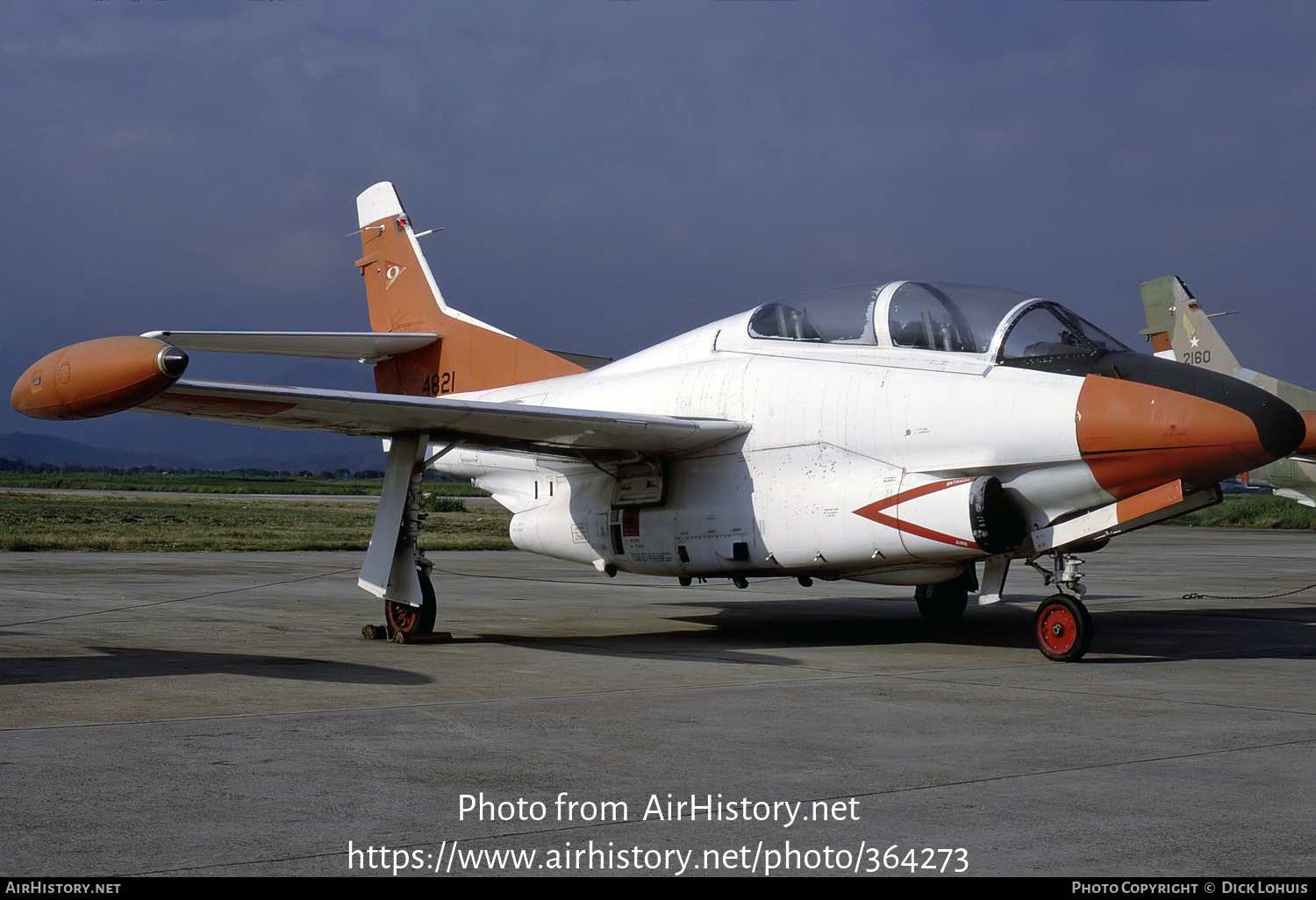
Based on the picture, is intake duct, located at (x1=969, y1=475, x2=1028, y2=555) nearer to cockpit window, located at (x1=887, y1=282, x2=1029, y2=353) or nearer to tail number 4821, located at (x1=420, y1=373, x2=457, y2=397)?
cockpit window, located at (x1=887, y1=282, x2=1029, y2=353)

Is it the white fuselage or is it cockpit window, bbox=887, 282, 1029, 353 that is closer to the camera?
the white fuselage

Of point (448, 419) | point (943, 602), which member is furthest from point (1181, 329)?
point (448, 419)

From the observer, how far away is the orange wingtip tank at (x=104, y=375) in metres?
6.86

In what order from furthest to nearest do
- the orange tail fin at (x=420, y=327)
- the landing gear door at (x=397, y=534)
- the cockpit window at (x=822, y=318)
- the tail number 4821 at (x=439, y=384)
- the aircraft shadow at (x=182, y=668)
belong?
the tail number 4821 at (x=439, y=384) → the orange tail fin at (x=420, y=327) → the landing gear door at (x=397, y=534) → the cockpit window at (x=822, y=318) → the aircraft shadow at (x=182, y=668)

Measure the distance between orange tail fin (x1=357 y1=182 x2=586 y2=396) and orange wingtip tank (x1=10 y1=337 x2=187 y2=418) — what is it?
291 inches

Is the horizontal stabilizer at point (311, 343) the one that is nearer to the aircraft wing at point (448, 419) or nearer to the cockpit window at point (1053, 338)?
the aircraft wing at point (448, 419)

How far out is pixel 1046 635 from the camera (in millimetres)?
9250

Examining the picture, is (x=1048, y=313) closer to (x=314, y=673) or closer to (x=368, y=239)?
(x=314, y=673)

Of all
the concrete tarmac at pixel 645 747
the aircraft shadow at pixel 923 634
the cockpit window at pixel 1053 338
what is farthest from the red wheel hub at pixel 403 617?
→ the cockpit window at pixel 1053 338

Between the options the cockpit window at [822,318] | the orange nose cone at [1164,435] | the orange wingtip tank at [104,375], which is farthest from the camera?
the cockpit window at [822,318]

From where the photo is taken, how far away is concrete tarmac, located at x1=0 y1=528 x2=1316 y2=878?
4.02 m

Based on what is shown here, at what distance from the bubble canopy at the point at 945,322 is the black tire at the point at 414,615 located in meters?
3.86

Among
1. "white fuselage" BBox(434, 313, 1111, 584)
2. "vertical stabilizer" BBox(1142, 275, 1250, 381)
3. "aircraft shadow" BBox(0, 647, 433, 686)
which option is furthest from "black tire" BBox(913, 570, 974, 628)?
"vertical stabilizer" BBox(1142, 275, 1250, 381)

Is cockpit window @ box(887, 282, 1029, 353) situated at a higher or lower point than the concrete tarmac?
higher
